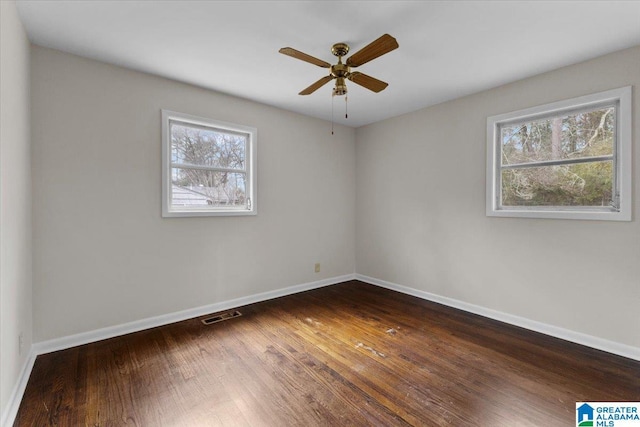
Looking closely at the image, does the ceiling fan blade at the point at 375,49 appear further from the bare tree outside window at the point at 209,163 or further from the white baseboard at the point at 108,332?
the white baseboard at the point at 108,332

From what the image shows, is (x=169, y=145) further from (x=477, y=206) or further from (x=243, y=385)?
(x=477, y=206)

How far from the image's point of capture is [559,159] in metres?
2.76

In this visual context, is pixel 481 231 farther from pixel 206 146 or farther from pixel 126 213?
pixel 126 213

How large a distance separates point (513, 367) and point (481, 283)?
1.19 metres

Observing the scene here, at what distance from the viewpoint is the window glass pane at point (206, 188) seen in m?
3.07

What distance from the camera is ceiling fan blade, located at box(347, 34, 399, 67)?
5.80 ft

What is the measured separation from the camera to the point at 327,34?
217cm

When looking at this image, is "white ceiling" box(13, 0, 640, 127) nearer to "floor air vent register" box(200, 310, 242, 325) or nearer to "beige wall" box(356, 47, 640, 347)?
"beige wall" box(356, 47, 640, 347)

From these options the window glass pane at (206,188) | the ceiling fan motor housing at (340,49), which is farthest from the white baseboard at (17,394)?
the ceiling fan motor housing at (340,49)

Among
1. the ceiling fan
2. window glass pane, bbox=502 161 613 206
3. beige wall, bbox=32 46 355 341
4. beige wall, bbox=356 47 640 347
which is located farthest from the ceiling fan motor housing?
window glass pane, bbox=502 161 613 206

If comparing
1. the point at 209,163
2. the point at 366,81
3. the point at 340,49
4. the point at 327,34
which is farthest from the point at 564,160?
the point at 209,163

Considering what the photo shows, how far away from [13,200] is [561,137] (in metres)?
4.45

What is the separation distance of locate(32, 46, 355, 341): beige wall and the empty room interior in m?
0.02

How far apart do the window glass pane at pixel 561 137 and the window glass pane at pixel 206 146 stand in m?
3.09
